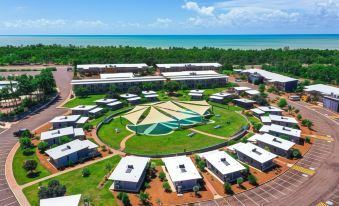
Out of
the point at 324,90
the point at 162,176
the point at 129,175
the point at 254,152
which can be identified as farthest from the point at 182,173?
the point at 324,90

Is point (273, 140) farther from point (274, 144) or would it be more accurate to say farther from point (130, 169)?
point (130, 169)

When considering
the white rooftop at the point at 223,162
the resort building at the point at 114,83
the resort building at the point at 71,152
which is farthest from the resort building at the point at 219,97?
the resort building at the point at 71,152

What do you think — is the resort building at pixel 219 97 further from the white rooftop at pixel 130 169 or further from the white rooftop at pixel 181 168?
the white rooftop at pixel 130 169

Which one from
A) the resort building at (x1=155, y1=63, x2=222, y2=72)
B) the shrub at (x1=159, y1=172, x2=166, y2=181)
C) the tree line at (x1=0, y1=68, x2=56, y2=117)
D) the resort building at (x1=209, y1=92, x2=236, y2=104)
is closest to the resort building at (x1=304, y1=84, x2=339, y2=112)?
the resort building at (x1=209, y1=92, x2=236, y2=104)

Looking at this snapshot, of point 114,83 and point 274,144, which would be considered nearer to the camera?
point 274,144

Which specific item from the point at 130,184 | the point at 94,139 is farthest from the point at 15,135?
the point at 130,184

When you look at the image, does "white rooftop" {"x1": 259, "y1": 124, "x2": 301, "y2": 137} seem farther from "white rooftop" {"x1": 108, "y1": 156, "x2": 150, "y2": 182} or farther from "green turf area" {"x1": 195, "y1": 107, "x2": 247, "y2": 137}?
"white rooftop" {"x1": 108, "y1": 156, "x2": 150, "y2": 182}
